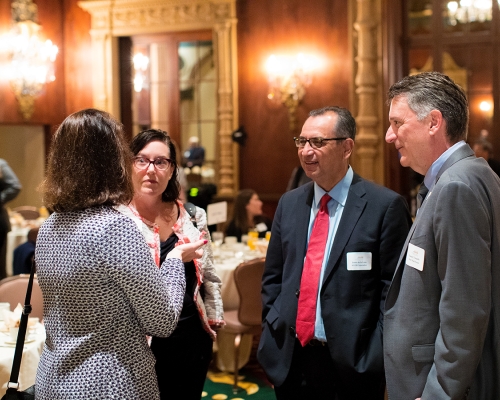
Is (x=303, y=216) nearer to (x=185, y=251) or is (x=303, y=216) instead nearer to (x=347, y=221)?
(x=347, y=221)

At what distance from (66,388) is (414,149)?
A: 115 centimetres


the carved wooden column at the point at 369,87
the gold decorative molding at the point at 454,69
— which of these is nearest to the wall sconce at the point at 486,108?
the gold decorative molding at the point at 454,69

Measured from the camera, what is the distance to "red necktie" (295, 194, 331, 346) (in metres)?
2.31

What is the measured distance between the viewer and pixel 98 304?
68.2 inches

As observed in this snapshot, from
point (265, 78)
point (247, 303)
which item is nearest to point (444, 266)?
point (247, 303)

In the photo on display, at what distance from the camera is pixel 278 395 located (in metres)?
2.45

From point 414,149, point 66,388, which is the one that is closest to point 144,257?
point 66,388

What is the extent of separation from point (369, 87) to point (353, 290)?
20.2ft

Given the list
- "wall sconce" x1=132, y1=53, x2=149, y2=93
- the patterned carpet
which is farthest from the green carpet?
"wall sconce" x1=132, y1=53, x2=149, y2=93

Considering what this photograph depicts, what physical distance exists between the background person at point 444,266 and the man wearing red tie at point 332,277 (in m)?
0.50

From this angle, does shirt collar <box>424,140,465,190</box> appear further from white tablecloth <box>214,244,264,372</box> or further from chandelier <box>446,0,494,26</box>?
chandelier <box>446,0,494,26</box>

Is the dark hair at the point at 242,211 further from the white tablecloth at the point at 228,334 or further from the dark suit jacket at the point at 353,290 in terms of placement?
the dark suit jacket at the point at 353,290

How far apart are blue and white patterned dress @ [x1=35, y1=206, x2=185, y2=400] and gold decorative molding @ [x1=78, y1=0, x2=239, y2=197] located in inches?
289

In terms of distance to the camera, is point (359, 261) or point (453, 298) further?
point (359, 261)
